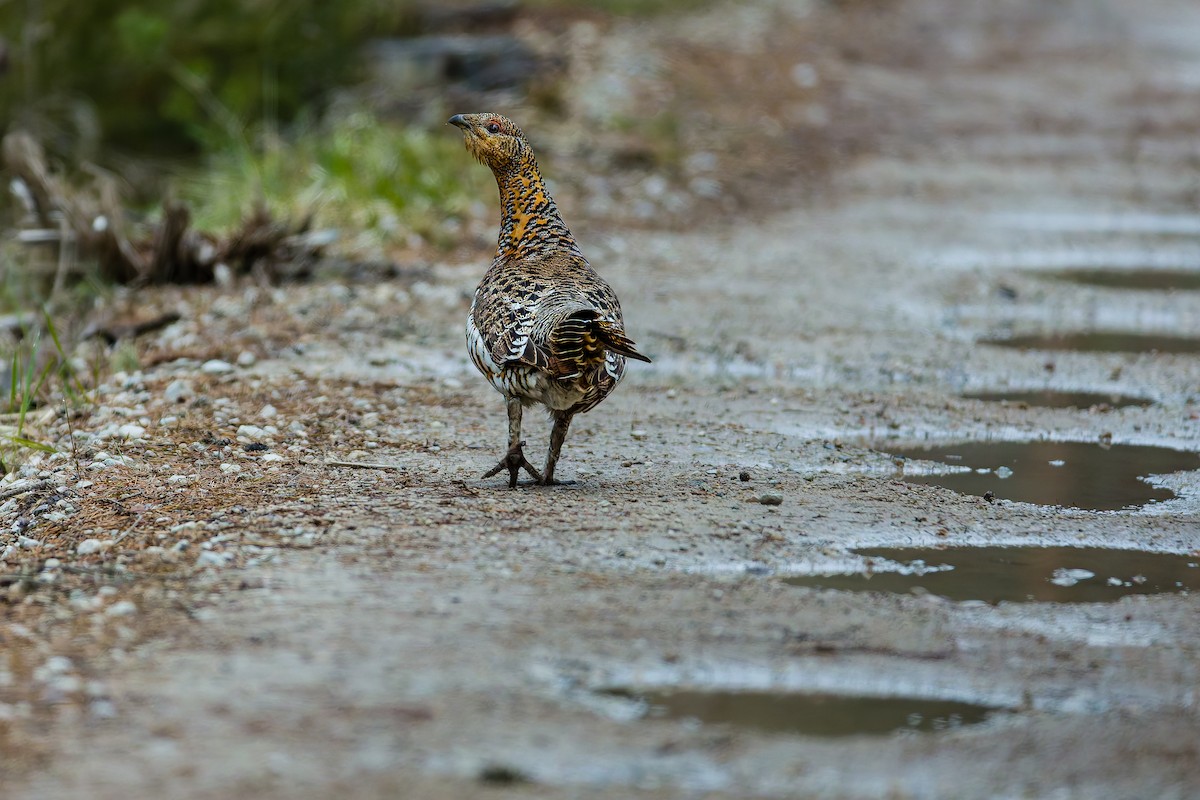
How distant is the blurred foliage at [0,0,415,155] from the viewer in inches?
468

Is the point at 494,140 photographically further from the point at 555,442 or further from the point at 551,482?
the point at 551,482

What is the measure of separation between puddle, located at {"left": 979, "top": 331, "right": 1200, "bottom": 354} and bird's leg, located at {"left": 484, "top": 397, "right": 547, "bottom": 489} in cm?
353

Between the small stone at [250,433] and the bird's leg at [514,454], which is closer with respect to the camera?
the bird's leg at [514,454]

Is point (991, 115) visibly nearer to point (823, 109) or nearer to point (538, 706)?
point (823, 109)

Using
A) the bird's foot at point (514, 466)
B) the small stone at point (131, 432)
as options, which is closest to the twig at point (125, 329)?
the small stone at point (131, 432)

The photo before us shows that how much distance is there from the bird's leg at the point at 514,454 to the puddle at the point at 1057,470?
1.55 metres

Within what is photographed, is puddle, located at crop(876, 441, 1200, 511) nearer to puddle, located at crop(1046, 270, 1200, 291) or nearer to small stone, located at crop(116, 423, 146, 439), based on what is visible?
small stone, located at crop(116, 423, 146, 439)

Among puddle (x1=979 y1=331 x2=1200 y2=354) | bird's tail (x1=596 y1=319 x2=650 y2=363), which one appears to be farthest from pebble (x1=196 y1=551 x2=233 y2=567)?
puddle (x1=979 y1=331 x2=1200 y2=354)

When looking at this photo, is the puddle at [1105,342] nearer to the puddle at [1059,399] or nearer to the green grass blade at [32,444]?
the puddle at [1059,399]

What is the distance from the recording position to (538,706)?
3453 mm

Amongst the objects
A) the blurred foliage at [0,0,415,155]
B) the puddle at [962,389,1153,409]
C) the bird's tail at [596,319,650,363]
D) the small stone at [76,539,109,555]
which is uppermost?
the blurred foliage at [0,0,415,155]

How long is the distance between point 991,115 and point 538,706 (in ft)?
39.9

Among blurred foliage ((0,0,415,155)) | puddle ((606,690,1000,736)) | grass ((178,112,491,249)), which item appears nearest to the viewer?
puddle ((606,690,1000,736))

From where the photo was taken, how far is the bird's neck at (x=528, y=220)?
572 cm
